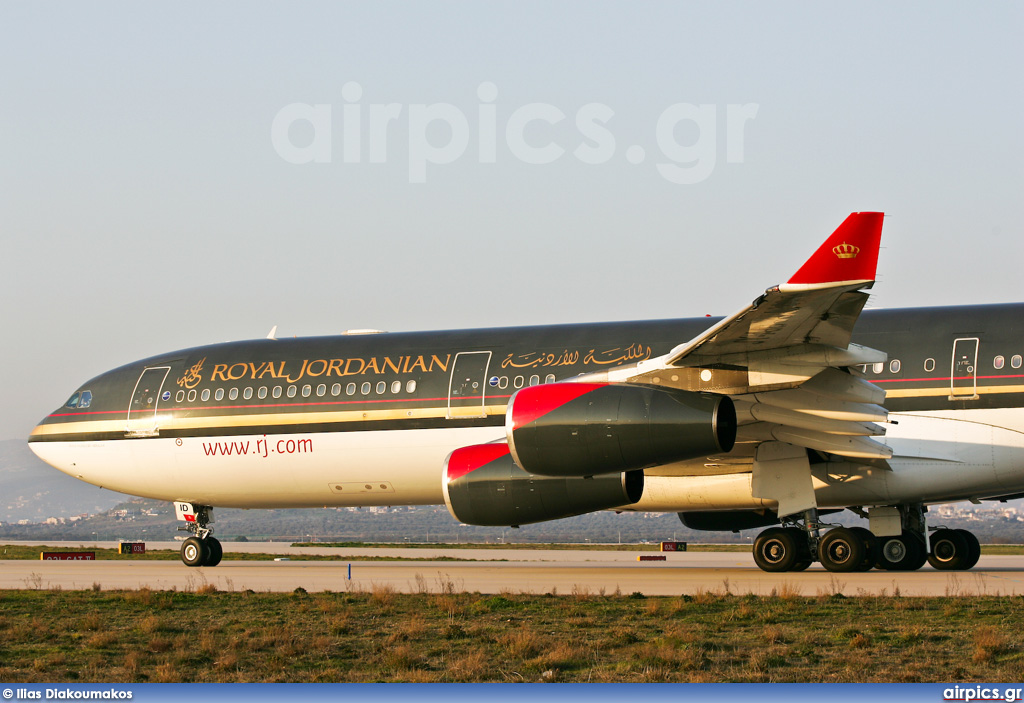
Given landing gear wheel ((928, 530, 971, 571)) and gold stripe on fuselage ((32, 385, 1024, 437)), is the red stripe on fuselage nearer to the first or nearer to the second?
gold stripe on fuselage ((32, 385, 1024, 437))

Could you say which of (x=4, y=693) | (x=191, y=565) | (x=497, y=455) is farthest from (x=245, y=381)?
(x=4, y=693)

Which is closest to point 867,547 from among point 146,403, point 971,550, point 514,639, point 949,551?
point 949,551

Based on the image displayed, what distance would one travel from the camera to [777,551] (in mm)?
16891

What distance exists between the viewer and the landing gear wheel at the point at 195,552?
21406mm

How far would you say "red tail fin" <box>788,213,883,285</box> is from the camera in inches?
455

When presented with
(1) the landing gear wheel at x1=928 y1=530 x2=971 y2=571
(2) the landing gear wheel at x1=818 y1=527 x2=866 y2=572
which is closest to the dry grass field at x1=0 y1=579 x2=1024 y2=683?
(2) the landing gear wheel at x1=818 y1=527 x2=866 y2=572

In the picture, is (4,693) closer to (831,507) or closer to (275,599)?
(275,599)

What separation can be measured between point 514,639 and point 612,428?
13.1 ft

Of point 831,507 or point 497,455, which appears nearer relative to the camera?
point 497,455

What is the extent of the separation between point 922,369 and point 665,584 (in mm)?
4969

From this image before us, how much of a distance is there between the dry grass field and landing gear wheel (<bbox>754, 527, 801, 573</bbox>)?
3990 mm

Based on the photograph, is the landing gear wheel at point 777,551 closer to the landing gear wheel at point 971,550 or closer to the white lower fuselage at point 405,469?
the white lower fuselage at point 405,469

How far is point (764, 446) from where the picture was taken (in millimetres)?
15984

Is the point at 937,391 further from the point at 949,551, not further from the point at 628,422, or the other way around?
the point at 628,422
